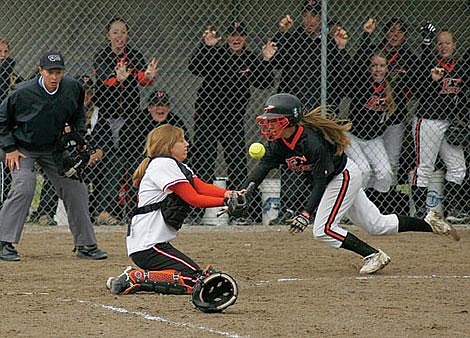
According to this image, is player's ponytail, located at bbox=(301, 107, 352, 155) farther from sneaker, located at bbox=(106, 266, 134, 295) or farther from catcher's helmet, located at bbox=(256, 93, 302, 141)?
sneaker, located at bbox=(106, 266, 134, 295)

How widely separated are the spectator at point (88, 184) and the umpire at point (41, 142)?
1.93 metres

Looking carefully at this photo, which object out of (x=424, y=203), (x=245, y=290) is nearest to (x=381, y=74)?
(x=424, y=203)

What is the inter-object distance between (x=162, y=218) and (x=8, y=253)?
2.37 meters

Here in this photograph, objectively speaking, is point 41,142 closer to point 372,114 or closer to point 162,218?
point 162,218

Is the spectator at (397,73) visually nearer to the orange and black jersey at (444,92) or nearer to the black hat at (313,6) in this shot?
the orange and black jersey at (444,92)

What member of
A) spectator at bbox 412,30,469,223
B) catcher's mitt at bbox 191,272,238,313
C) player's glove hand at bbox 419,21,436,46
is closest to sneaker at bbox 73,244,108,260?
catcher's mitt at bbox 191,272,238,313

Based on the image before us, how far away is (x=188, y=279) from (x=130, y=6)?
217 inches

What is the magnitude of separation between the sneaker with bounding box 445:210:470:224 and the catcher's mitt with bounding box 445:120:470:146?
74 centimetres

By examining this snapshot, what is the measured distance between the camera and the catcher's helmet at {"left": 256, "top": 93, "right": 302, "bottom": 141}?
26.0 feet

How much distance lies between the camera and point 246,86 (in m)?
11.5

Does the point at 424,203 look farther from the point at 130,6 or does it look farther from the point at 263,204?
the point at 130,6

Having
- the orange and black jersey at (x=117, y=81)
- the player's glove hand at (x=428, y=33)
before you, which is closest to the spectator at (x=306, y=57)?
the player's glove hand at (x=428, y=33)

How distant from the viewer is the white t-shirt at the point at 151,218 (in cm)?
727

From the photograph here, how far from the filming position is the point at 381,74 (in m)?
11.6
